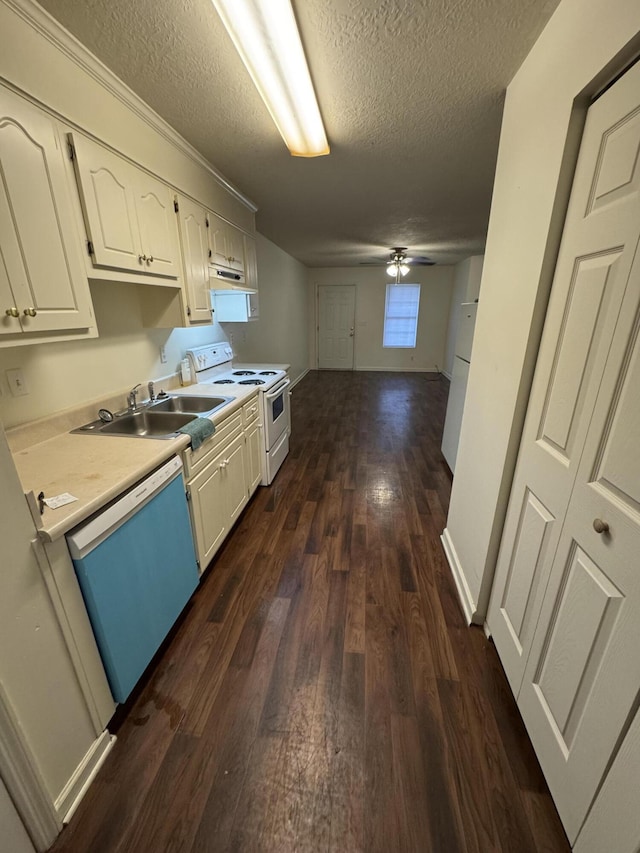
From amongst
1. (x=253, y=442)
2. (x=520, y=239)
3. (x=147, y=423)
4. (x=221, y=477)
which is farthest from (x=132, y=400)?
(x=520, y=239)

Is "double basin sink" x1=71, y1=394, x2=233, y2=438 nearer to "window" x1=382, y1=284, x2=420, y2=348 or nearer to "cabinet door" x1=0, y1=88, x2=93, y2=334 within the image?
"cabinet door" x1=0, y1=88, x2=93, y2=334

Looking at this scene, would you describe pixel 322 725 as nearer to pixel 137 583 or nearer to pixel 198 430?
pixel 137 583

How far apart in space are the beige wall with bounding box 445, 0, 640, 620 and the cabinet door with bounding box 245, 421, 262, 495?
59.8 inches

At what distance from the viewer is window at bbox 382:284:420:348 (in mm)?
7504

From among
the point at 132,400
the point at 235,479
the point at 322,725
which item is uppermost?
the point at 132,400

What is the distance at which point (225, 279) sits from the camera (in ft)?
8.13

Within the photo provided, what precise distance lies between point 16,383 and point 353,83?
196 cm

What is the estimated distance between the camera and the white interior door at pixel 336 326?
7.66 meters

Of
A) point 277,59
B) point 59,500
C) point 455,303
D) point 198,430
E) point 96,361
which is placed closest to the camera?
point 59,500

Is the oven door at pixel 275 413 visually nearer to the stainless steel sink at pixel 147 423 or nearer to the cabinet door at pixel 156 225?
the stainless steel sink at pixel 147 423

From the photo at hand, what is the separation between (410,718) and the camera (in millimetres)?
1274

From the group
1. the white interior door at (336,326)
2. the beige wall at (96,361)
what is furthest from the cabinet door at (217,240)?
the white interior door at (336,326)

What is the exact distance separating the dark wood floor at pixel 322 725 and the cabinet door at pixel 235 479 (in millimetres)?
240

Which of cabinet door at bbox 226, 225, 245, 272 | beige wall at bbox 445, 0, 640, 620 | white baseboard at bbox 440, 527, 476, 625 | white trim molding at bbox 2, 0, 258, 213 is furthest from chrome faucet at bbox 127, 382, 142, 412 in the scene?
white baseboard at bbox 440, 527, 476, 625
